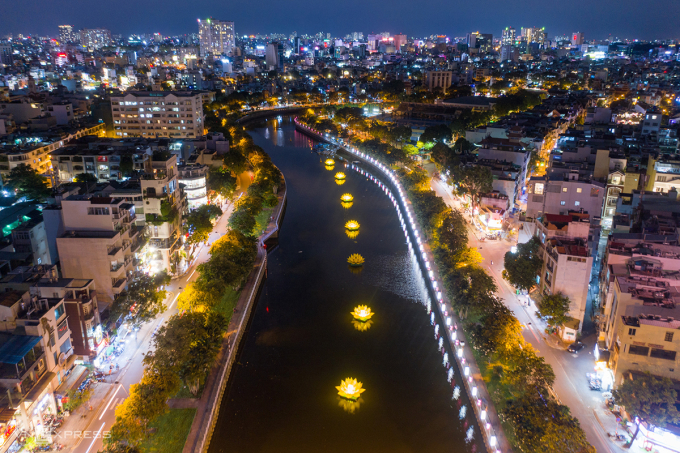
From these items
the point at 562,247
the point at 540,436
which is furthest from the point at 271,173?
the point at 540,436

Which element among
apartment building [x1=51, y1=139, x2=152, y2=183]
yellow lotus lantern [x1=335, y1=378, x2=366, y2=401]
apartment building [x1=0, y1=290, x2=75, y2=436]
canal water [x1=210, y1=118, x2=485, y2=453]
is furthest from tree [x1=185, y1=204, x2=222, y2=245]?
yellow lotus lantern [x1=335, y1=378, x2=366, y2=401]

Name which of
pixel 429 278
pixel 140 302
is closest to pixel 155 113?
pixel 140 302

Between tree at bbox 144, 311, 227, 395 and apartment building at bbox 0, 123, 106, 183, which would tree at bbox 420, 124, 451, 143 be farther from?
tree at bbox 144, 311, 227, 395

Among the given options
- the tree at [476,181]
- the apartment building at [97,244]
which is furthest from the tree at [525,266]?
the apartment building at [97,244]

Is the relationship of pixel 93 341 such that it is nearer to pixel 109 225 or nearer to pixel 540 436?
pixel 109 225

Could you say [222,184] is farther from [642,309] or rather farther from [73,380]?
[642,309]

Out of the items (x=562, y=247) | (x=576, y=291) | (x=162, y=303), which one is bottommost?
(x=162, y=303)

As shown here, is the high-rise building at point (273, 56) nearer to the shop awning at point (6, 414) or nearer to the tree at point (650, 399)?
the shop awning at point (6, 414)
